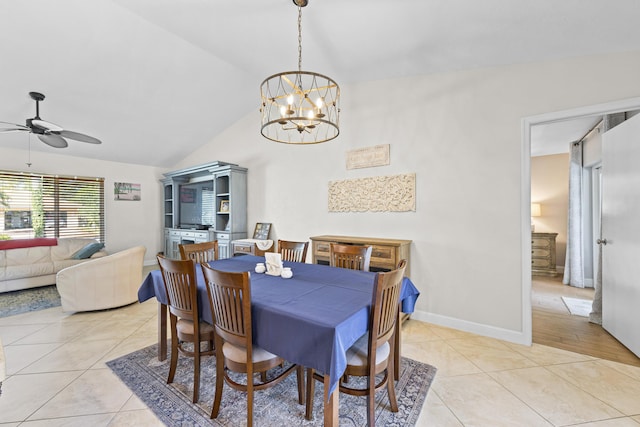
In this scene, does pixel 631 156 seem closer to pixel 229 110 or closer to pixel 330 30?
pixel 330 30

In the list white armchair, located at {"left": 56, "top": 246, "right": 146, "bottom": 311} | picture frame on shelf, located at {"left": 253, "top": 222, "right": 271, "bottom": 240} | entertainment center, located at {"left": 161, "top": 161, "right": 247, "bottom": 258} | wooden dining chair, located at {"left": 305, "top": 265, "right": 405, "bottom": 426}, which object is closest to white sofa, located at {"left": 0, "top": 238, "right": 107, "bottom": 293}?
entertainment center, located at {"left": 161, "top": 161, "right": 247, "bottom": 258}

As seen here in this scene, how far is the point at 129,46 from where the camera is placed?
3.00 m

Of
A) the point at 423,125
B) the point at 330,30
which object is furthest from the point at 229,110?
the point at 423,125

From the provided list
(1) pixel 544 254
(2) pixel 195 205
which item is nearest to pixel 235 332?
(2) pixel 195 205

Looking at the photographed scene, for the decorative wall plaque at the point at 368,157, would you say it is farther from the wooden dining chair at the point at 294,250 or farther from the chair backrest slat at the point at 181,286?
the chair backrest slat at the point at 181,286

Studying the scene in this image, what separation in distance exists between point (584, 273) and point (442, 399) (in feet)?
14.3

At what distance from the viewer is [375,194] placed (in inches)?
136

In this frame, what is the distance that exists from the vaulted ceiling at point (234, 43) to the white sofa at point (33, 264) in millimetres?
1847

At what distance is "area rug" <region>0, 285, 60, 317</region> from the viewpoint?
3418 millimetres

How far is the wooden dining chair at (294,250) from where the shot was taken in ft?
9.32

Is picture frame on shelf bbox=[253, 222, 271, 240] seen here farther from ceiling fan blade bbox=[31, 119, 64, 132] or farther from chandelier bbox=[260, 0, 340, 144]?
ceiling fan blade bbox=[31, 119, 64, 132]

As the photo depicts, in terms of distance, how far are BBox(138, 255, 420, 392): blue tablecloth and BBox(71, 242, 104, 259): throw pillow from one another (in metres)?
4.07

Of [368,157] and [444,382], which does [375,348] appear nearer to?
[444,382]

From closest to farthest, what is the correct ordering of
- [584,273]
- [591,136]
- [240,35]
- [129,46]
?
1. [240,35]
2. [129,46]
3. [591,136]
4. [584,273]
